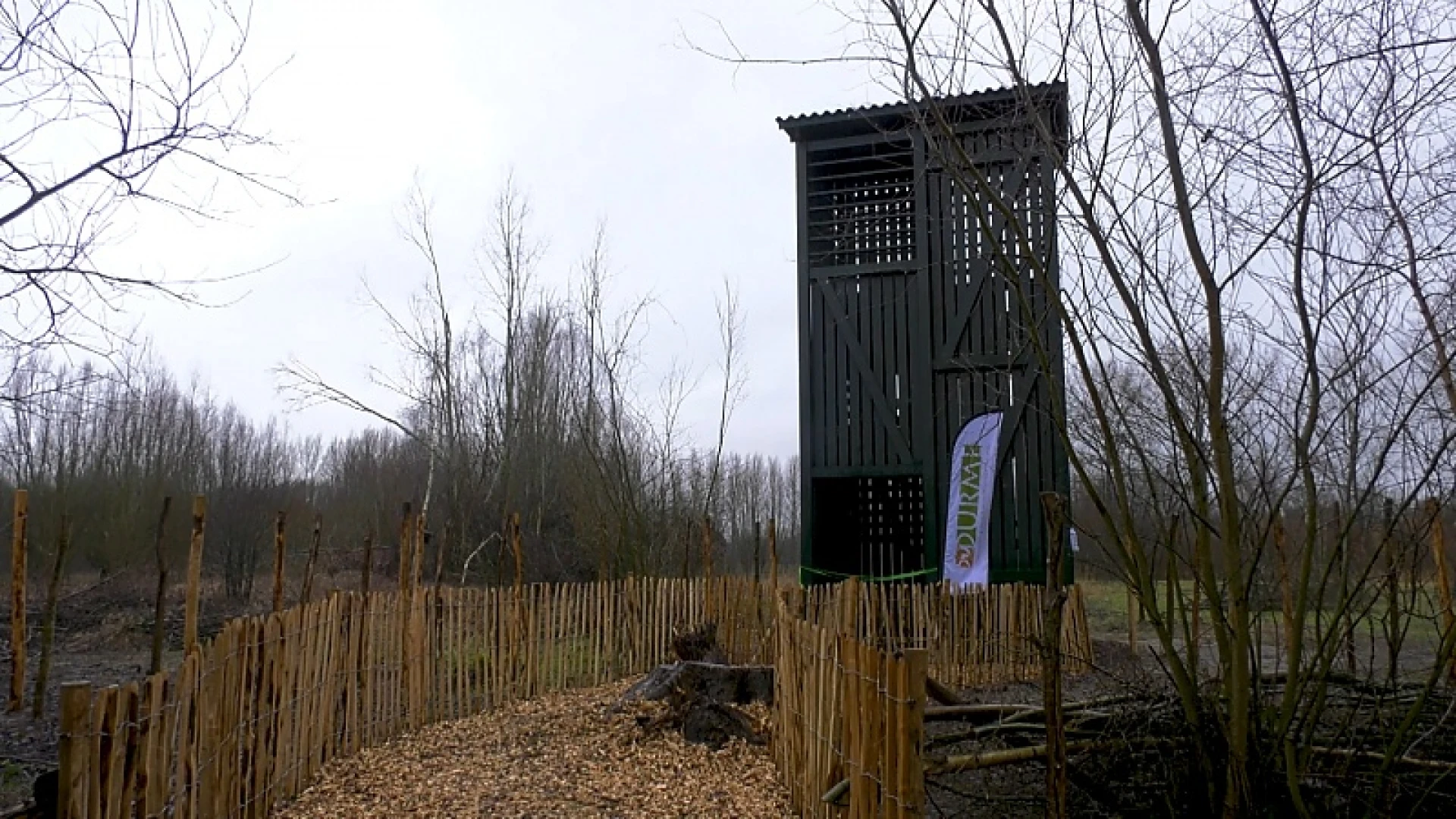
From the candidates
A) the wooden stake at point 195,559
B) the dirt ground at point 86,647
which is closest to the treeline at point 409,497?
the dirt ground at point 86,647

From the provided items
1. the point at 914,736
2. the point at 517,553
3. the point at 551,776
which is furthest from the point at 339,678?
the point at 914,736

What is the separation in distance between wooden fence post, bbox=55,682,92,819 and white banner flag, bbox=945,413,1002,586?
11206 millimetres

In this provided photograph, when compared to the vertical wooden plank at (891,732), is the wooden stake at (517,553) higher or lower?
higher

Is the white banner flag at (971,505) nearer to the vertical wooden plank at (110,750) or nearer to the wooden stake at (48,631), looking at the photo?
the wooden stake at (48,631)

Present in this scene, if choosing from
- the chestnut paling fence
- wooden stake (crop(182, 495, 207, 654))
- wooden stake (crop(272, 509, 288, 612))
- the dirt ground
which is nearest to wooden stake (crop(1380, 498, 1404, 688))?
the chestnut paling fence

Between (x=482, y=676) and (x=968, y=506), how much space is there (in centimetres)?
676

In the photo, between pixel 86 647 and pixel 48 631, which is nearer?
pixel 48 631

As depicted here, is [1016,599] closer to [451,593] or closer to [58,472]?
[451,593]

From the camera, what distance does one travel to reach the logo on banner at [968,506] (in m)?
13.8

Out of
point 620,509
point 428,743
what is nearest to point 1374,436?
point 428,743

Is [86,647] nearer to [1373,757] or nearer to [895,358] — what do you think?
[895,358]

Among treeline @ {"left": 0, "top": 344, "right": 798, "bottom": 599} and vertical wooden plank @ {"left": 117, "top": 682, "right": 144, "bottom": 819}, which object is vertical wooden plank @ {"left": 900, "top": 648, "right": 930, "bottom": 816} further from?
treeline @ {"left": 0, "top": 344, "right": 798, "bottom": 599}

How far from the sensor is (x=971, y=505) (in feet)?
46.0

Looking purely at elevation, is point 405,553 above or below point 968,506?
below
